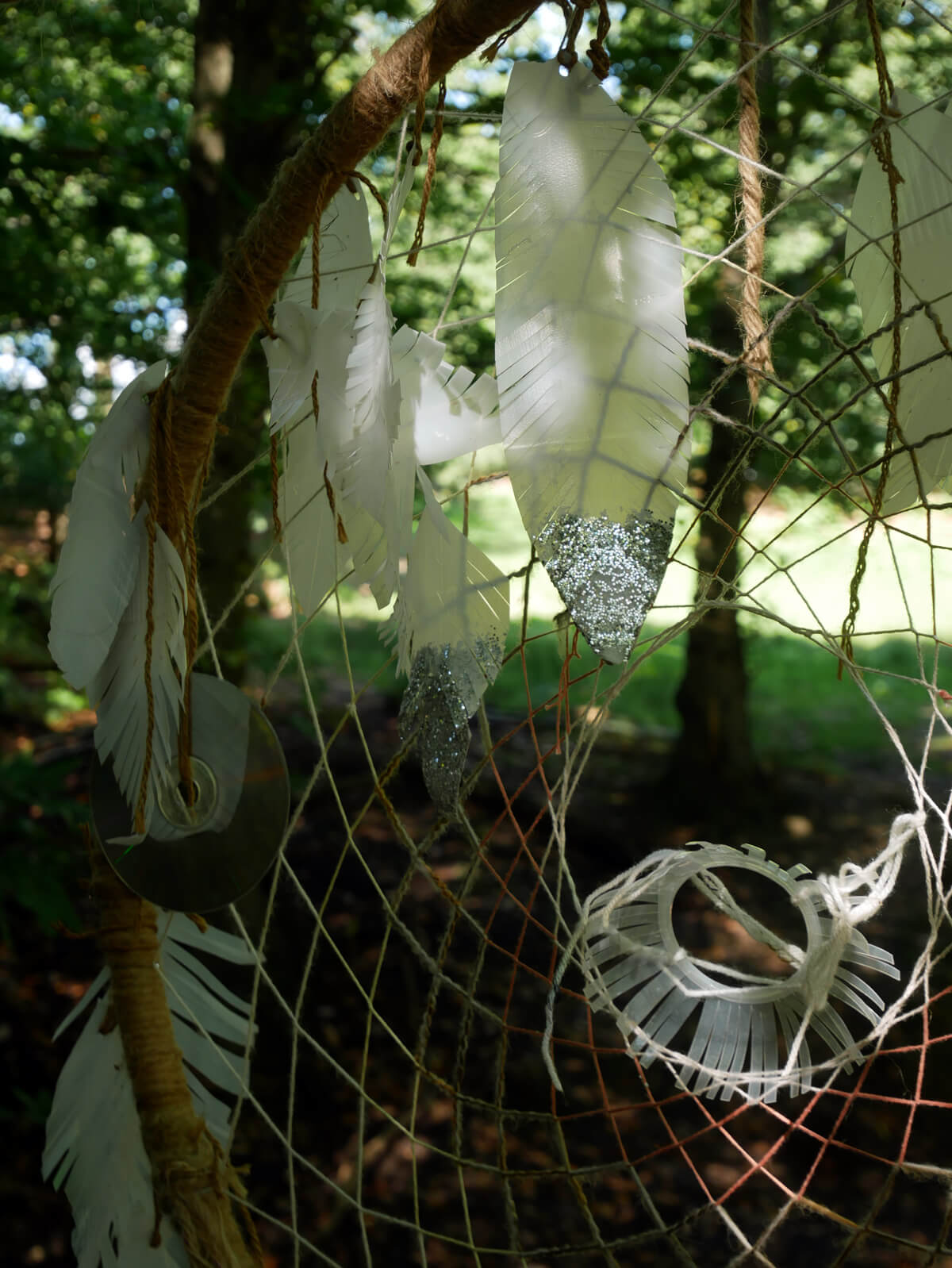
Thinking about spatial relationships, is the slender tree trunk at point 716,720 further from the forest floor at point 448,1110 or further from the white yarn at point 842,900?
the white yarn at point 842,900

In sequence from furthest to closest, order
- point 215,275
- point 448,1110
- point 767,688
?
1. point 767,688
2. point 448,1110
3. point 215,275

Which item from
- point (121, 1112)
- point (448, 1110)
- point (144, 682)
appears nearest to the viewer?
point (144, 682)

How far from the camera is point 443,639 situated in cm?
67

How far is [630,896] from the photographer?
665 mm

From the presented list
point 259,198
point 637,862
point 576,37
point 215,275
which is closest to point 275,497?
point 576,37

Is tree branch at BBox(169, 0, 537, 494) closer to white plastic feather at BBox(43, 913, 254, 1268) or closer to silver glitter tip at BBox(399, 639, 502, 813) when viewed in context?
silver glitter tip at BBox(399, 639, 502, 813)

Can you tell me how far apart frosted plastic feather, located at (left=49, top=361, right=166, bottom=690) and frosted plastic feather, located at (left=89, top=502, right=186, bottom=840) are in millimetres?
12

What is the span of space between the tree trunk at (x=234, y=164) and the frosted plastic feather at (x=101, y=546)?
0.97 m

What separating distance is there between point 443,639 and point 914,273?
0.42 m

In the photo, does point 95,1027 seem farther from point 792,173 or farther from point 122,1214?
point 792,173

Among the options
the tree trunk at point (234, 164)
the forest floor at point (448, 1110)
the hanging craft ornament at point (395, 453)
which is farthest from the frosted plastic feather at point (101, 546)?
the tree trunk at point (234, 164)

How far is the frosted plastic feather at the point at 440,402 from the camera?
68 cm

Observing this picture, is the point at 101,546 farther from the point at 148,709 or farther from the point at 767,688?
the point at 767,688

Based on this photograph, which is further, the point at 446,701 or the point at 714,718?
the point at 714,718
